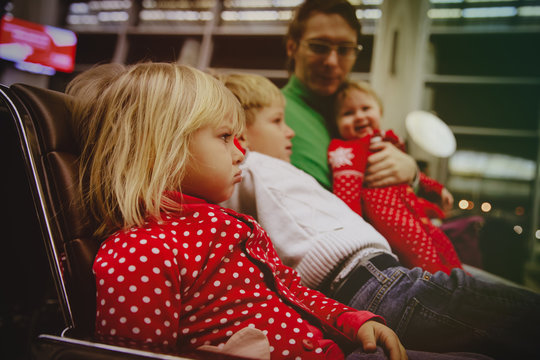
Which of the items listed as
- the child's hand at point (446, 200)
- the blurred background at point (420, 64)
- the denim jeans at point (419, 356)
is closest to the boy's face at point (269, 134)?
the blurred background at point (420, 64)

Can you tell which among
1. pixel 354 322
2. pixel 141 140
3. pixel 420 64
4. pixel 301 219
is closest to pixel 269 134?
pixel 301 219

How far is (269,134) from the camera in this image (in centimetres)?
82

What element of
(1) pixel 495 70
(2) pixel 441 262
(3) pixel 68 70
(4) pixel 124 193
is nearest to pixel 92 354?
(4) pixel 124 193

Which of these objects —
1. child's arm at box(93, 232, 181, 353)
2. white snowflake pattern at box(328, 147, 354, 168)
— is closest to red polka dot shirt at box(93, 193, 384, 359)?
child's arm at box(93, 232, 181, 353)

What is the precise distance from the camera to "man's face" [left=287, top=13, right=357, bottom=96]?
2.82ft

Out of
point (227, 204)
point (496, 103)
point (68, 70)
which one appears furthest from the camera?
point (496, 103)

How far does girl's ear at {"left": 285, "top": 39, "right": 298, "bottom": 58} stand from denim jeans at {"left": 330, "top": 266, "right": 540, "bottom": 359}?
0.62 m

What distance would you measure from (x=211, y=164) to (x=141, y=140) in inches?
4.5

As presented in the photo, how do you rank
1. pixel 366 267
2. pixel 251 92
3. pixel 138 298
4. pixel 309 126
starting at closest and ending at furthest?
pixel 138 298 < pixel 366 267 < pixel 251 92 < pixel 309 126

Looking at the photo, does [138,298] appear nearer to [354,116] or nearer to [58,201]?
[58,201]

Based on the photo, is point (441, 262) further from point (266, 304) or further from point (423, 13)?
point (423, 13)

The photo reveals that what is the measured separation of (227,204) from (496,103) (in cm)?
116

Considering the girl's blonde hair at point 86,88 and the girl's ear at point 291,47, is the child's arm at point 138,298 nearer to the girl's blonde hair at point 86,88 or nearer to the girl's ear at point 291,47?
the girl's blonde hair at point 86,88

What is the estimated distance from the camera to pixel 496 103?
130 centimetres
